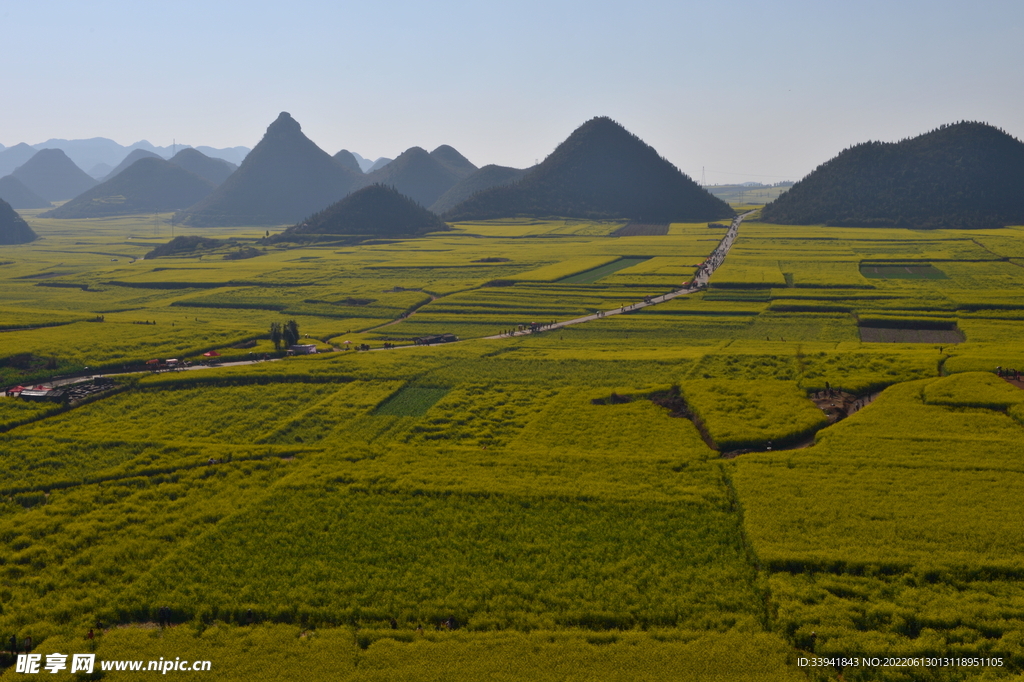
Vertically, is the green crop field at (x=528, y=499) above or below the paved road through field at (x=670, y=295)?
below

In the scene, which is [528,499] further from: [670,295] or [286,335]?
[670,295]

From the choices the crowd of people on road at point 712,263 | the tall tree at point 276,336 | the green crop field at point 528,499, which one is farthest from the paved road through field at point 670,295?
the tall tree at point 276,336

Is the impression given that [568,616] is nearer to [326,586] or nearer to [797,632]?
[797,632]

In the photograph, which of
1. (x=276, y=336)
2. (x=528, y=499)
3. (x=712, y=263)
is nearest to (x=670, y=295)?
(x=712, y=263)

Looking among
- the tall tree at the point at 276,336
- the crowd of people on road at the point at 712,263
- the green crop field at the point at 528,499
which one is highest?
the crowd of people on road at the point at 712,263

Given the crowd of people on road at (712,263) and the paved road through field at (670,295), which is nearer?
the paved road through field at (670,295)

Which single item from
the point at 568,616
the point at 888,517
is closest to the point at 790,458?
the point at 888,517

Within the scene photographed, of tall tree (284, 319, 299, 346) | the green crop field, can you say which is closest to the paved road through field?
the green crop field

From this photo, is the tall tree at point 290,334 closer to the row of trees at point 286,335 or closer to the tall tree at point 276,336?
the row of trees at point 286,335
